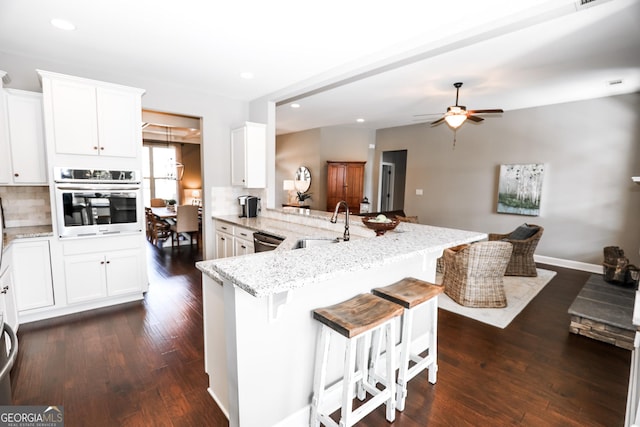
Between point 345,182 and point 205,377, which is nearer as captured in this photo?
point 205,377

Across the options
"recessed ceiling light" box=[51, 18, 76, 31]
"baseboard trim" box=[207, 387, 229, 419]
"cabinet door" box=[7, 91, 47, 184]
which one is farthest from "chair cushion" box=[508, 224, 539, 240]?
"cabinet door" box=[7, 91, 47, 184]

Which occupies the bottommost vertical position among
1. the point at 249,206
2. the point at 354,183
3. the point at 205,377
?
the point at 205,377

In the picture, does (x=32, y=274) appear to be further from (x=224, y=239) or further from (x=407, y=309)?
(x=407, y=309)

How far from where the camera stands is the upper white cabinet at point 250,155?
14.3 feet

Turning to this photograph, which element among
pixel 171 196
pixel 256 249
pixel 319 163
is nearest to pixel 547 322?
pixel 256 249

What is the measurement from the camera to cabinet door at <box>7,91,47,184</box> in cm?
292

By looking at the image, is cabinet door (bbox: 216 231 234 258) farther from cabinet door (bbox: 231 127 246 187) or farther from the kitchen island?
the kitchen island

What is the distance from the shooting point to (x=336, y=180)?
7762 millimetres

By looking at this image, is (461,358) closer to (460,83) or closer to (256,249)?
(256,249)

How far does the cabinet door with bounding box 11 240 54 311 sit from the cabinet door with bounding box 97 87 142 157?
1109 millimetres

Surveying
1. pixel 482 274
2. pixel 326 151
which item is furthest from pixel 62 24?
pixel 326 151

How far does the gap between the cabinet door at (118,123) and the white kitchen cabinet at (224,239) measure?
149 cm

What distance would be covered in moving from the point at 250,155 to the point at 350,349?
3446 millimetres

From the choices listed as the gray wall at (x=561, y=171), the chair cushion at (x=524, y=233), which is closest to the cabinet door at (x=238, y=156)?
the chair cushion at (x=524, y=233)
